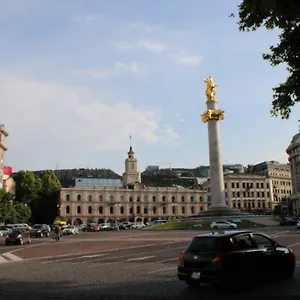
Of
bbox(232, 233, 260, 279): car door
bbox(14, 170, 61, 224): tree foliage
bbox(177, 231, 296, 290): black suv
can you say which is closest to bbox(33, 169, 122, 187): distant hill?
bbox(14, 170, 61, 224): tree foliage

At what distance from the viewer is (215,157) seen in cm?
6662

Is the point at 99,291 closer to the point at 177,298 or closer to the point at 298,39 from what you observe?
the point at 177,298

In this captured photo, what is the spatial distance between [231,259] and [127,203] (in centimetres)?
12292

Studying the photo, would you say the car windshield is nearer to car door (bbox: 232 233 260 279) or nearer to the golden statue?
car door (bbox: 232 233 260 279)

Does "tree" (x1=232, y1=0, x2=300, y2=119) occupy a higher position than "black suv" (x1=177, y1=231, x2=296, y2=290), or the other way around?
"tree" (x1=232, y1=0, x2=300, y2=119)

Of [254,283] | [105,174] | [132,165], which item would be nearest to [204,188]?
[132,165]

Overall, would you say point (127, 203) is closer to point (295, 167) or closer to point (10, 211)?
point (295, 167)

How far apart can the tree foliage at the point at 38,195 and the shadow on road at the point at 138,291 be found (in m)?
106

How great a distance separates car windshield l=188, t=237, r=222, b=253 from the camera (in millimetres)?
11148

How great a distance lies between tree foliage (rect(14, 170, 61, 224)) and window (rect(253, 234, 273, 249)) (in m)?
108

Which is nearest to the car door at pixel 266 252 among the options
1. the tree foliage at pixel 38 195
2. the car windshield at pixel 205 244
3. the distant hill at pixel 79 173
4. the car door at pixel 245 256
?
the car door at pixel 245 256

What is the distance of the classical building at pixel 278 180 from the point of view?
145m

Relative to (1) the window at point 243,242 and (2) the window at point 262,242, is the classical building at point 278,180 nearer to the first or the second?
(2) the window at point 262,242

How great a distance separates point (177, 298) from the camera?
10312mm
